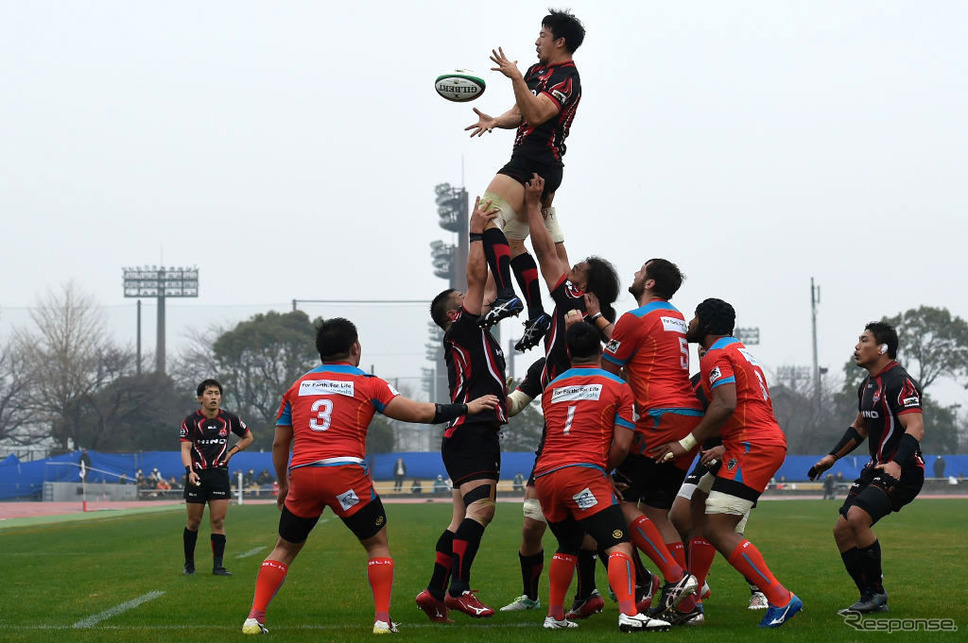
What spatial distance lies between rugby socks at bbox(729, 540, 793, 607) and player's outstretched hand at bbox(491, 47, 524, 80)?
3808 mm

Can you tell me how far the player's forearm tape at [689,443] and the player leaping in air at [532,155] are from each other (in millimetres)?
1520

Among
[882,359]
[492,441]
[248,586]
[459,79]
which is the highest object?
[459,79]

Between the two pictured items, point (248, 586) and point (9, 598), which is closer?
point (9, 598)

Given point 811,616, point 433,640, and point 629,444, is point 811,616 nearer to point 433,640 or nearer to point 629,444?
point 629,444

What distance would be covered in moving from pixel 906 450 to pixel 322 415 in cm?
468

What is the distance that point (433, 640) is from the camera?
265 inches

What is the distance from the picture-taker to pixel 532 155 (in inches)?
334

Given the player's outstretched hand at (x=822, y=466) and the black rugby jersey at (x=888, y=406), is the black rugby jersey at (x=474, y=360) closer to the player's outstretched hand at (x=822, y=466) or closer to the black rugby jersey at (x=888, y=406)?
the player's outstretched hand at (x=822, y=466)

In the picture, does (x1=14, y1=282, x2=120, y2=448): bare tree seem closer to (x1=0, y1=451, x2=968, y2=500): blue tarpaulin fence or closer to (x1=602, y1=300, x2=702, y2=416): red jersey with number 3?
(x1=0, y1=451, x2=968, y2=500): blue tarpaulin fence

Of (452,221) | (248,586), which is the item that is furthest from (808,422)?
(248,586)

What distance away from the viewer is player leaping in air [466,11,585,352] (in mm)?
8227

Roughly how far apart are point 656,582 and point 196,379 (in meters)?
61.0

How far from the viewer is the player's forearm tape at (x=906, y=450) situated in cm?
844

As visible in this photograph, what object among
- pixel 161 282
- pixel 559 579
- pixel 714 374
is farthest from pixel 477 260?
pixel 161 282
